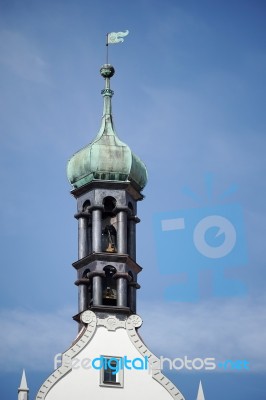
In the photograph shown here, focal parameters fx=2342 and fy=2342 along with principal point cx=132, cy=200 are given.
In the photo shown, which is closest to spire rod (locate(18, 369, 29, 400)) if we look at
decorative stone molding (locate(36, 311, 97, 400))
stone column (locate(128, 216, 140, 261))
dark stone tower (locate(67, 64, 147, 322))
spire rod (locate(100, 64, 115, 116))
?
decorative stone molding (locate(36, 311, 97, 400))

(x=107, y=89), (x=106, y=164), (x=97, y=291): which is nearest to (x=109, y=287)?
(x=97, y=291)

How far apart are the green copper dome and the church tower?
0.11 ft

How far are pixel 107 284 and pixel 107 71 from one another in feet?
27.1

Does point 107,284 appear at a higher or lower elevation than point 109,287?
higher

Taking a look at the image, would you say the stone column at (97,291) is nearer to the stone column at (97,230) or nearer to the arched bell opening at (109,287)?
the arched bell opening at (109,287)

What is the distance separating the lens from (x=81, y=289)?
A: 256 ft

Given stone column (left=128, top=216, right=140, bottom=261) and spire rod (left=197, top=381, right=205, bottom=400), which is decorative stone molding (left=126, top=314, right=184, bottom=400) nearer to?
spire rod (left=197, top=381, right=205, bottom=400)

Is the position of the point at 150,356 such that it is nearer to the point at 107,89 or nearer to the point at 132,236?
the point at 132,236

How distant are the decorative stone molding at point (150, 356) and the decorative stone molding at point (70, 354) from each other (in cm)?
123

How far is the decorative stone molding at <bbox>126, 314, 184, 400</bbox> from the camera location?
75312 mm

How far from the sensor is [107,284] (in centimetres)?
7862

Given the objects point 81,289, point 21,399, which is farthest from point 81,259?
point 21,399

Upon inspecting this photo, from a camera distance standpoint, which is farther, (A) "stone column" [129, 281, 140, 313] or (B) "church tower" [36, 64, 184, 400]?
(A) "stone column" [129, 281, 140, 313]

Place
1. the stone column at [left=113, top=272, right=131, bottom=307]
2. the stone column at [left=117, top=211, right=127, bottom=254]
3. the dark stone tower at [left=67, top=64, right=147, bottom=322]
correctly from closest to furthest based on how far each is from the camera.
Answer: the stone column at [left=113, top=272, right=131, bottom=307] < the dark stone tower at [left=67, top=64, right=147, bottom=322] < the stone column at [left=117, top=211, right=127, bottom=254]
